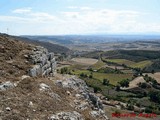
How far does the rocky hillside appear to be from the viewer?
20.7m

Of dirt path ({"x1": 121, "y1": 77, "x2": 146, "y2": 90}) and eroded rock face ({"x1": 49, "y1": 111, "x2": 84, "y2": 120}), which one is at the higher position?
eroded rock face ({"x1": 49, "y1": 111, "x2": 84, "y2": 120})

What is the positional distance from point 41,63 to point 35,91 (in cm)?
669

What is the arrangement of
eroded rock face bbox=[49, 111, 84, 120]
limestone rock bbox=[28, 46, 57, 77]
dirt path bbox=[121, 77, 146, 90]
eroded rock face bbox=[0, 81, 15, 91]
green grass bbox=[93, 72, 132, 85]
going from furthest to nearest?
1. green grass bbox=[93, 72, 132, 85]
2. dirt path bbox=[121, 77, 146, 90]
3. limestone rock bbox=[28, 46, 57, 77]
4. eroded rock face bbox=[0, 81, 15, 91]
5. eroded rock face bbox=[49, 111, 84, 120]

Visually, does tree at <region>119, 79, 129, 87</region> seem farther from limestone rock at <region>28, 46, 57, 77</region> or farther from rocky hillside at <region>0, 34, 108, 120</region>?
rocky hillside at <region>0, 34, 108, 120</region>

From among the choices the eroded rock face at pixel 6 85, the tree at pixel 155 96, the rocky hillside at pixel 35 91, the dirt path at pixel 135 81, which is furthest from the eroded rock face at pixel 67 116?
the dirt path at pixel 135 81

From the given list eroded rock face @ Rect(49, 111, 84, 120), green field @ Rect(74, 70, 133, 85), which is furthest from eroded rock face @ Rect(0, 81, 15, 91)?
green field @ Rect(74, 70, 133, 85)

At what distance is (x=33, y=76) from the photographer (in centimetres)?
2720

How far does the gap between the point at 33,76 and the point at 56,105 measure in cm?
527

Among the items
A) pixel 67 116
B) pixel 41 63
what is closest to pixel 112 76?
pixel 41 63

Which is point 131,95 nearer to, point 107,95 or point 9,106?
point 107,95

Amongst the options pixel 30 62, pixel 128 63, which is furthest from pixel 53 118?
pixel 128 63

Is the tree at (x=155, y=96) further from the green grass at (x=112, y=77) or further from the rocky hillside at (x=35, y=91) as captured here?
the rocky hillside at (x=35, y=91)

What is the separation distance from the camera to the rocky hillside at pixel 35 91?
20.7 meters

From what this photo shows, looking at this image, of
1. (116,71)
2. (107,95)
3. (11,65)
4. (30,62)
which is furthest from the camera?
(116,71)
